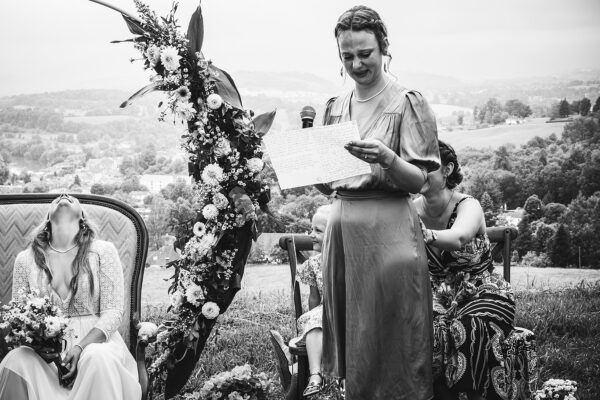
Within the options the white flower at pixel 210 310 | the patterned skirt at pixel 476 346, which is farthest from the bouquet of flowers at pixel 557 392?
the white flower at pixel 210 310

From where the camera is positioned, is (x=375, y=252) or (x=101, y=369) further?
(x=101, y=369)

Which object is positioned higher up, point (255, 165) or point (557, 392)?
point (255, 165)

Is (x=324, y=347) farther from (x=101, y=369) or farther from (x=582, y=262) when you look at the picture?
(x=582, y=262)

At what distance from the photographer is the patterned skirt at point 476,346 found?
113 inches

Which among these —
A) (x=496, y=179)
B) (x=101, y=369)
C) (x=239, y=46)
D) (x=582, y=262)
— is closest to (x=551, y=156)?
(x=496, y=179)

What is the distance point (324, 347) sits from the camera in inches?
99.8

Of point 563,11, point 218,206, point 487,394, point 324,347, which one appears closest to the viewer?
point 324,347

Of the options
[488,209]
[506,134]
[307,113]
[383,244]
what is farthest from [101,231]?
[506,134]

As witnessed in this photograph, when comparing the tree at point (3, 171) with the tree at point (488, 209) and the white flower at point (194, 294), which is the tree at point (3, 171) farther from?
the tree at point (488, 209)

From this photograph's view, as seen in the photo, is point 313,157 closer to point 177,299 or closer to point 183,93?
point 183,93

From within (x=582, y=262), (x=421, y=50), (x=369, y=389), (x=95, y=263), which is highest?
(x=421, y=50)

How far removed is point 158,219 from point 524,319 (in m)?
3.39

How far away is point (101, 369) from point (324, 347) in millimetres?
1176

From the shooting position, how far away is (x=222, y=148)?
313 centimetres
